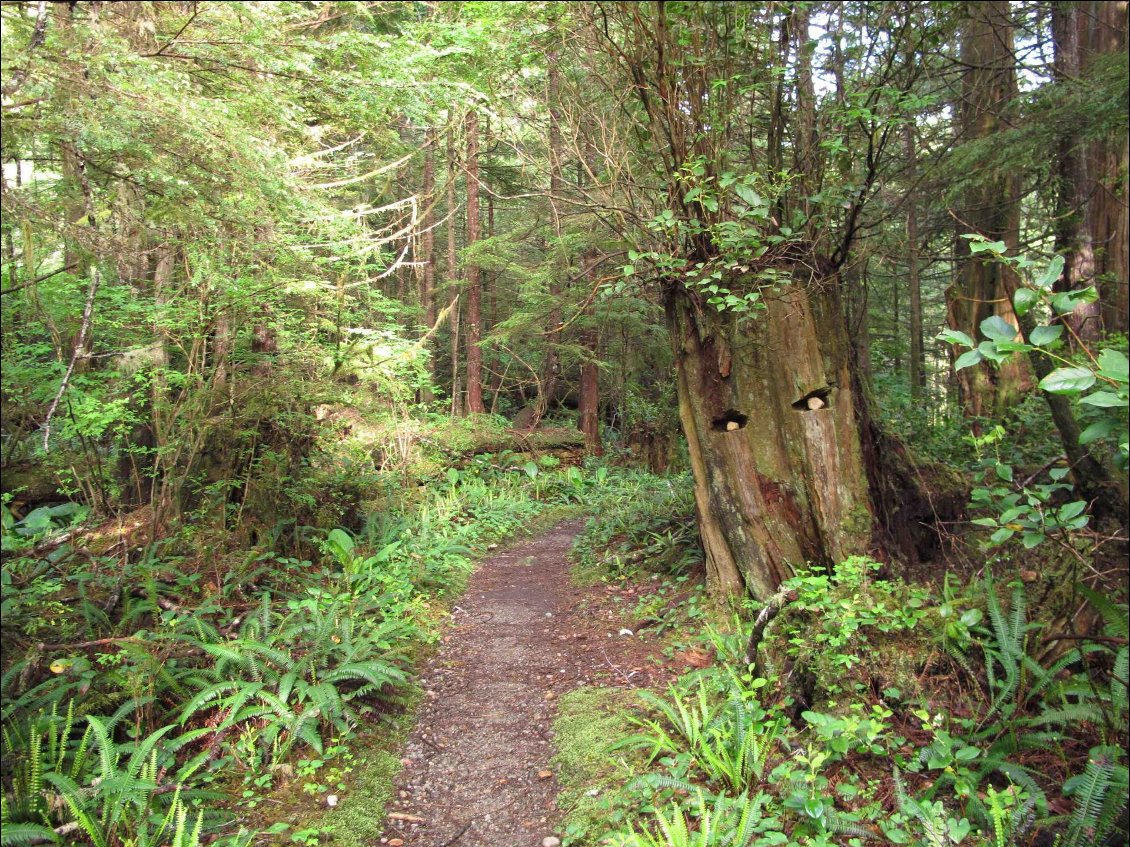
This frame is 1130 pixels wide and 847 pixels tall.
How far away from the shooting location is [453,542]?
8773 millimetres

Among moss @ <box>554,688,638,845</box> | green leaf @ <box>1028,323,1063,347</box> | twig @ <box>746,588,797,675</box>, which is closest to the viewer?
green leaf @ <box>1028,323,1063,347</box>

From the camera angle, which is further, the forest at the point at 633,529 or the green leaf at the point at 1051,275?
the forest at the point at 633,529

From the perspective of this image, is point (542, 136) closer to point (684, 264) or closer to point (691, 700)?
point (684, 264)

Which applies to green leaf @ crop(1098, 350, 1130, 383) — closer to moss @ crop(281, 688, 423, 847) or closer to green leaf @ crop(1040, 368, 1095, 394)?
green leaf @ crop(1040, 368, 1095, 394)

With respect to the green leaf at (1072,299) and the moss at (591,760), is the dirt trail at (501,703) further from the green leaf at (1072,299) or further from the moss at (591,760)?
the green leaf at (1072,299)

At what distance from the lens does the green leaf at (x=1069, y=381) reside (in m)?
1.84

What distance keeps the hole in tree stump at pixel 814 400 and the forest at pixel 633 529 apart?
0.11ft

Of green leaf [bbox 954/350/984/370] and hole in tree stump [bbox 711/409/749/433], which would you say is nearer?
green leaf [bbox 954/350/984/370]

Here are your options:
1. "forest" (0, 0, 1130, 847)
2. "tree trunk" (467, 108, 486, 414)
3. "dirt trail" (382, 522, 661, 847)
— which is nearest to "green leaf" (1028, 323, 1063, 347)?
"forest" (0, 0, 1130, 847)

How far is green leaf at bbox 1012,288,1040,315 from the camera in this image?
2078 millimetres

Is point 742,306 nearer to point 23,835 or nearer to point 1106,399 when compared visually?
point 1106,399

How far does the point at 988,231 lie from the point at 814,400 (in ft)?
11.4

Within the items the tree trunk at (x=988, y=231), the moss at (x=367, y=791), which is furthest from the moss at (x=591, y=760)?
the tree trunk at (x=988, y=231)

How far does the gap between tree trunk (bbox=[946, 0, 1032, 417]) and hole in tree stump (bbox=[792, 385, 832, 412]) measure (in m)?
2.80
